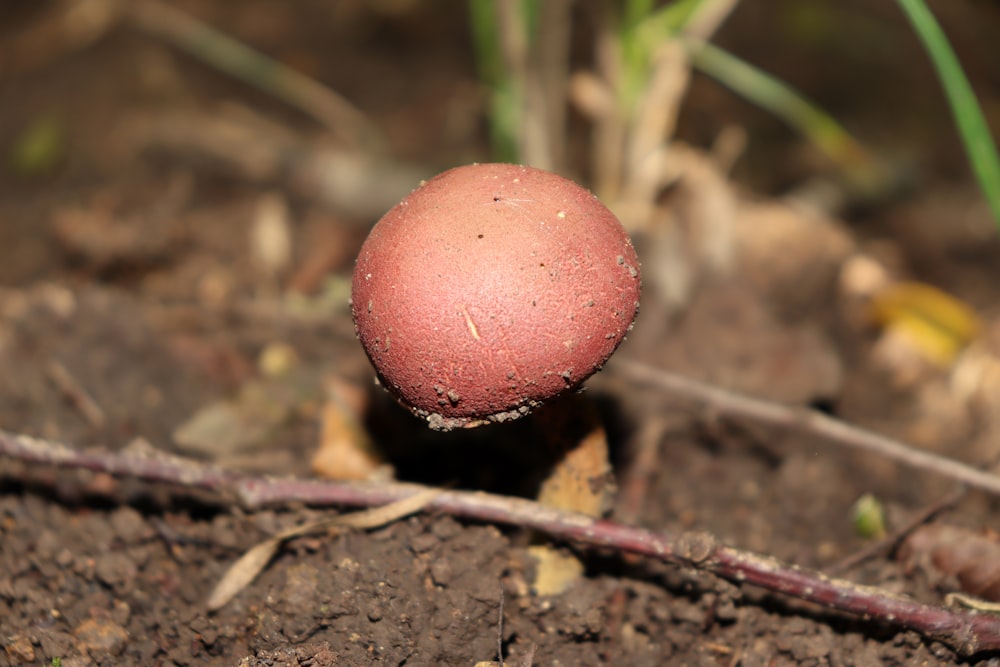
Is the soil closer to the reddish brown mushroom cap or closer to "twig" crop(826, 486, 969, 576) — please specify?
"twig" crop(826, 486, 969, 576)

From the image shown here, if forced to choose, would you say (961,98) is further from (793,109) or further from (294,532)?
(793,109)

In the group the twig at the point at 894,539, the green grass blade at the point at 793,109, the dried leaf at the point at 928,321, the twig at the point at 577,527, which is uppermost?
the green grass blade at the point at 793,109

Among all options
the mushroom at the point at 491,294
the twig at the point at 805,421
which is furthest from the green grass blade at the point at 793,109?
the mushroom at the point at 491,294

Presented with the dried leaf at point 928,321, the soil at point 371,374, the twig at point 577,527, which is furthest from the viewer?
the dried leaf at point 928,321

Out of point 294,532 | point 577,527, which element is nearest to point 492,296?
point 577,527

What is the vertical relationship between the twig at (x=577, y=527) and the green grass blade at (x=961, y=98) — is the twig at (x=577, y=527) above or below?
below

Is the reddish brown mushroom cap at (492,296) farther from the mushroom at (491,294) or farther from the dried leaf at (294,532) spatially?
the dried leaf at (294,532)

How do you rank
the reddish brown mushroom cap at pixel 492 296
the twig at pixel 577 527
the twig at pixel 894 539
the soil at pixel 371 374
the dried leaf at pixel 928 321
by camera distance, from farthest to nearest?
1. the dried leaf at pixel 928 321
2. the twig at pixel 894 539
3. the soil at pixel 371 374
4. the twig at pixel 577 527
5. the reddish brown mushroom cap at pixel 492 296
